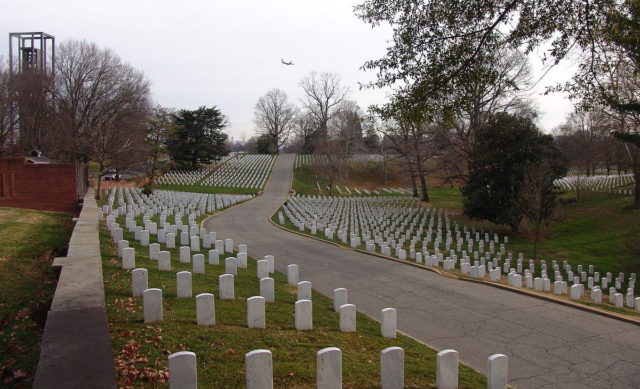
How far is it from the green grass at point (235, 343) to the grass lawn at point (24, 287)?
0.84 meters

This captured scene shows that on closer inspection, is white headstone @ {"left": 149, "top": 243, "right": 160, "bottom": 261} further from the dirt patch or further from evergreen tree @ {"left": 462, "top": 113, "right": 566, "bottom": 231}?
the dirt patch

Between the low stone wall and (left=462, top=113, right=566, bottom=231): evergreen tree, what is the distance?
919 inches

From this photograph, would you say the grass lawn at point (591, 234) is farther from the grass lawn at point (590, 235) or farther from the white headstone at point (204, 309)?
the white headstone at point (204, 309)

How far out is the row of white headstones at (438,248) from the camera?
13914 mm

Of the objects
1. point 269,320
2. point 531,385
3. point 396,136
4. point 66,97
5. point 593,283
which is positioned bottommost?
point 593,283

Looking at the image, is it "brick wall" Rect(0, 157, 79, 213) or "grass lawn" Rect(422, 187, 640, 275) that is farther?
"grass lawn" Rect(422, 187, 640, 275)

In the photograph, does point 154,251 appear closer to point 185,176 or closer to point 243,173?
point 185,176

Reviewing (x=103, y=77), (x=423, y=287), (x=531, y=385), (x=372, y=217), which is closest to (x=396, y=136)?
(x=372, y=217)

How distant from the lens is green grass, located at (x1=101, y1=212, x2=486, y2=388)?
491 cm

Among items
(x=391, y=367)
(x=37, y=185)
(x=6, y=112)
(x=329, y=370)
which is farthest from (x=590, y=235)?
(x=6, y=112)

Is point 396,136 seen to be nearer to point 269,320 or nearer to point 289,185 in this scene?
point 289,185

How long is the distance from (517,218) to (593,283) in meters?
9.09

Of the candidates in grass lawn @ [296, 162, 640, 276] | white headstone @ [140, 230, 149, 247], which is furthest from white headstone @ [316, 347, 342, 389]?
grass lawn @ [296, 162, 640, 276]

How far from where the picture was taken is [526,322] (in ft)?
30.6
